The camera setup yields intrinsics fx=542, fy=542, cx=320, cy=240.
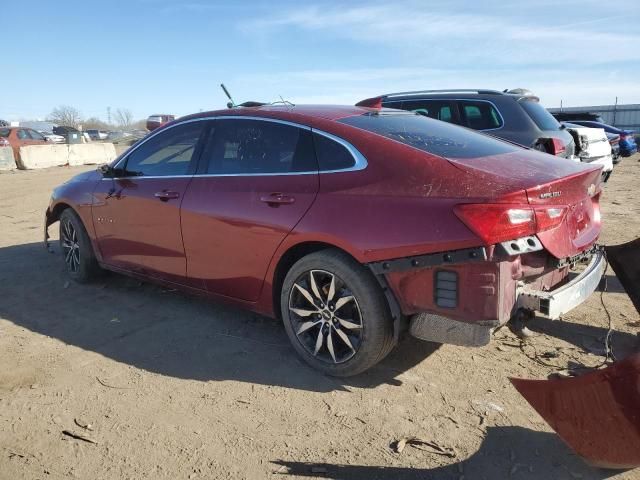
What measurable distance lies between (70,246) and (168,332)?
2.03 metres

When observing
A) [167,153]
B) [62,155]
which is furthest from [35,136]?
[167,153]

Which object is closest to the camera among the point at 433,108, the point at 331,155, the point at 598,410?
the point at 598,410

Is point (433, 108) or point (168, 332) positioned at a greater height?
point (433, 108)

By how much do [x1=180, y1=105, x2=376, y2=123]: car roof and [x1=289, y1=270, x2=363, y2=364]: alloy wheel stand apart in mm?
1105

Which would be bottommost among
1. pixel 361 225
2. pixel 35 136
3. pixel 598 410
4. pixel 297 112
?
pixel 598 410

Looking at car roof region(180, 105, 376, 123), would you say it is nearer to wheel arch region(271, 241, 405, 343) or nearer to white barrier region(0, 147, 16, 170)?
wheel arch region(271, 241, 405, 343)

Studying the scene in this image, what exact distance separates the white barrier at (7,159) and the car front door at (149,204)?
1630 cm

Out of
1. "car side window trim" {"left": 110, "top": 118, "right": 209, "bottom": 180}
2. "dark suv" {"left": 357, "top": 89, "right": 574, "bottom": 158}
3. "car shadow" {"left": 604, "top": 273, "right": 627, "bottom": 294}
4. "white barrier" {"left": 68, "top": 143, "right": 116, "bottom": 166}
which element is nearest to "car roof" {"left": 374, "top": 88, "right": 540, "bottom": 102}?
"dark suv" {"left": 357, "top": 89, "right": 574, "bottom": 158}

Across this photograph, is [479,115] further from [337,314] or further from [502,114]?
[337,314]

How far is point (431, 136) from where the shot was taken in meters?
3.62

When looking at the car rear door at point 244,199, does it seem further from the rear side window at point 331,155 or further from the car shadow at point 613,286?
the car shadow at point 613,286

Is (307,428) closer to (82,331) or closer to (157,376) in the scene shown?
(157,376)

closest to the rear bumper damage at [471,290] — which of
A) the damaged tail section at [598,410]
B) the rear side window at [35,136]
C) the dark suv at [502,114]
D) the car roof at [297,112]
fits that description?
the damaged tail section at [598,410]

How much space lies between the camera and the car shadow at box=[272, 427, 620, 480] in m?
2.54
